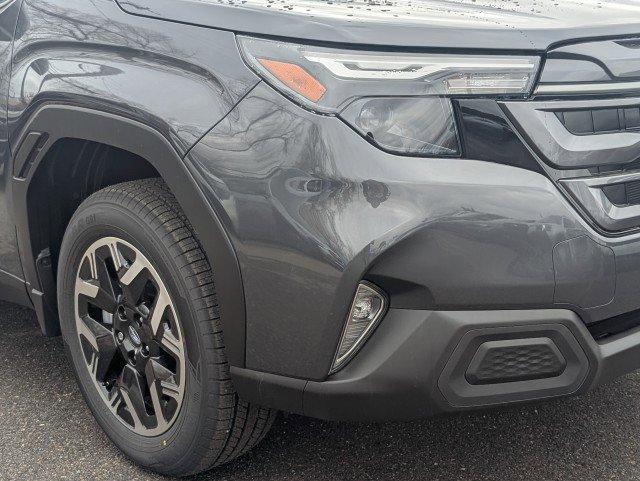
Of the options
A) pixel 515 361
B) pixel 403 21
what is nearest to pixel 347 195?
pixel 403 21

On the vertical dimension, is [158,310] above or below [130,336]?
above

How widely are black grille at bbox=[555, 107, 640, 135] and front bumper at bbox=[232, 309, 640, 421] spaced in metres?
0.40

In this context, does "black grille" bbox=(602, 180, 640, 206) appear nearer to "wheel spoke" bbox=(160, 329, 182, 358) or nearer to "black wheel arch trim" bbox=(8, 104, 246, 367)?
"black wheel arch trim" bbox=(8, 104, 246, 367)

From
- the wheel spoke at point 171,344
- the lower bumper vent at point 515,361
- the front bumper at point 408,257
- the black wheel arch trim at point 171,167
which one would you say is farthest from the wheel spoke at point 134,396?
the lower bumper vent at point 515,361

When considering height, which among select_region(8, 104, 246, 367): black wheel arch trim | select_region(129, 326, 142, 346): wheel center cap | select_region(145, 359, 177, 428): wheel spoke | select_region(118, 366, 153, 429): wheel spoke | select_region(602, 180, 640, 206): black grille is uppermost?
select_region(602, 180, 640, 206): black grille

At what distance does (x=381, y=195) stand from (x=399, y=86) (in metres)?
0.24

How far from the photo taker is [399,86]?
1.70m

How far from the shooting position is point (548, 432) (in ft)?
8.08

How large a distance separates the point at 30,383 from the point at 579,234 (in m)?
2.03

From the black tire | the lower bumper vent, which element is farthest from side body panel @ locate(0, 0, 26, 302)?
the lower bumper vent

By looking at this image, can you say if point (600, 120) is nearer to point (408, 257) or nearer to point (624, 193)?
point (624, 193)

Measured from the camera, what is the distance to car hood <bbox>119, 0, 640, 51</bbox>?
5.66 feet

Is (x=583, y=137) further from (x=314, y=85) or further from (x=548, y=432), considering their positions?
(x=548, y=432)

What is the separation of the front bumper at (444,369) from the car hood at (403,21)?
0.59 metres
